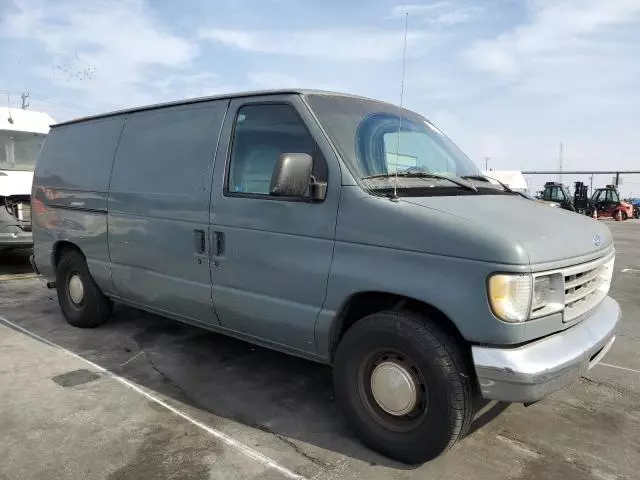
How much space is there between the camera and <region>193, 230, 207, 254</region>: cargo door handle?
399 centimetres

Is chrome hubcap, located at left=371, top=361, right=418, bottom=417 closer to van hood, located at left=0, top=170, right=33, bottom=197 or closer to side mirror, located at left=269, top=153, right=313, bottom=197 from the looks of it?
side mirror, located at left=269, top=153, right=313, bottom=197

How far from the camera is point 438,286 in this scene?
2.83m

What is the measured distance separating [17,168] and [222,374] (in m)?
7.10

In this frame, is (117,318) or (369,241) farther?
(117,318)

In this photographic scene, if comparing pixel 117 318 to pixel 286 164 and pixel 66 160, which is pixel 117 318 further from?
pixel 286 164

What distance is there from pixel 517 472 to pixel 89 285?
4235 millimetres

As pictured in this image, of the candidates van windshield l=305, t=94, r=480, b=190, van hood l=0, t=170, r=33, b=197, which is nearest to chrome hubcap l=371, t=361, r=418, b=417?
van windshield l=305, t=94, r=480, b=190

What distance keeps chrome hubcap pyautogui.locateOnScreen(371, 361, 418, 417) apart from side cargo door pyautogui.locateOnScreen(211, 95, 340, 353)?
20.3 inches

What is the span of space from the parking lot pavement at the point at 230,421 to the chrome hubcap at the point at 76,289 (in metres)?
0.49

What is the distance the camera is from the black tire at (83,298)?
17.7 ft

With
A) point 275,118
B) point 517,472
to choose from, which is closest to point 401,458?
point 517,472

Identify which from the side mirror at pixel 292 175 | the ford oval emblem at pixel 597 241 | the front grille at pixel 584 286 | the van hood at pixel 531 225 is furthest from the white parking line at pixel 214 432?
the ford oval emblem at pixel 597 241

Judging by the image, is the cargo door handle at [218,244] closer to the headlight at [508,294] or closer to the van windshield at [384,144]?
the van windshield at [384,144]

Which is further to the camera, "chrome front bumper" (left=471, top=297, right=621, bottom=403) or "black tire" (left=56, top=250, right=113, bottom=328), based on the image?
"black tire" (left=56, top=250, right=113, bottom=328)
